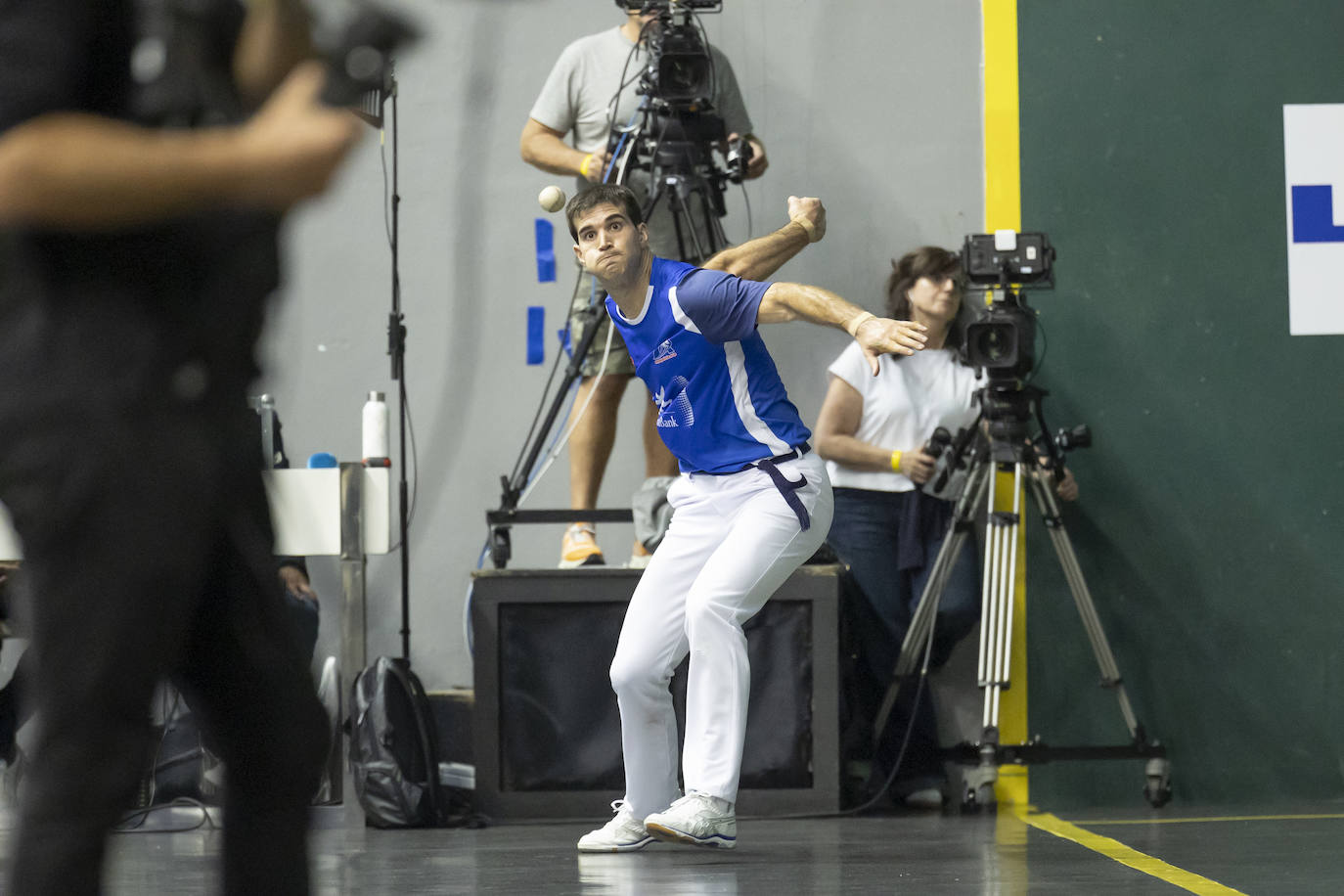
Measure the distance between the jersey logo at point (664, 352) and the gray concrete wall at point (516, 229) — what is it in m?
1.48

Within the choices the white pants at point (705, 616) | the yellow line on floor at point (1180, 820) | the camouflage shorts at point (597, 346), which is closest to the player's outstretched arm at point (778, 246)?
the white pants at point (705, 616)

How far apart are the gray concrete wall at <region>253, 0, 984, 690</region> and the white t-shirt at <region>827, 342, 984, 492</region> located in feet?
1.27

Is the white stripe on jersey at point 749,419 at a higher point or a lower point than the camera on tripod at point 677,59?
lower

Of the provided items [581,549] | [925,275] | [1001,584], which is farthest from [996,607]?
[581,549]

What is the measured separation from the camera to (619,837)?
3.58 metres

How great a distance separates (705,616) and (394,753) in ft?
4.10

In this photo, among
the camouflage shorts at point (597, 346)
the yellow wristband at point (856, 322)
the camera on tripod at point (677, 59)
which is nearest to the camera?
the yellow wristband at point (856, 322)

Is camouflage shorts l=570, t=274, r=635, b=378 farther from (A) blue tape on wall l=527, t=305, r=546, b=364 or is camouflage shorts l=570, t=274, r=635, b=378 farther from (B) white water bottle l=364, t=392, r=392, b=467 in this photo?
(B) white water bottle l=364, t=392, r=392, b=467

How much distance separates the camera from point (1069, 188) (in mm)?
5117

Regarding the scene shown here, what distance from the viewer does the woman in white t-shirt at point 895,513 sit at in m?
4.72

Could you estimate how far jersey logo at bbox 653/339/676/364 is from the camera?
3605 millimetres

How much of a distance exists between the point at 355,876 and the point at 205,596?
7.19 feet

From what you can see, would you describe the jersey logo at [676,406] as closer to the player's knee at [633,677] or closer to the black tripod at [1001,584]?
the player's knee at [633,677]

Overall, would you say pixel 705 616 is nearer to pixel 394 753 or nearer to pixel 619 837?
pixel 619 837
